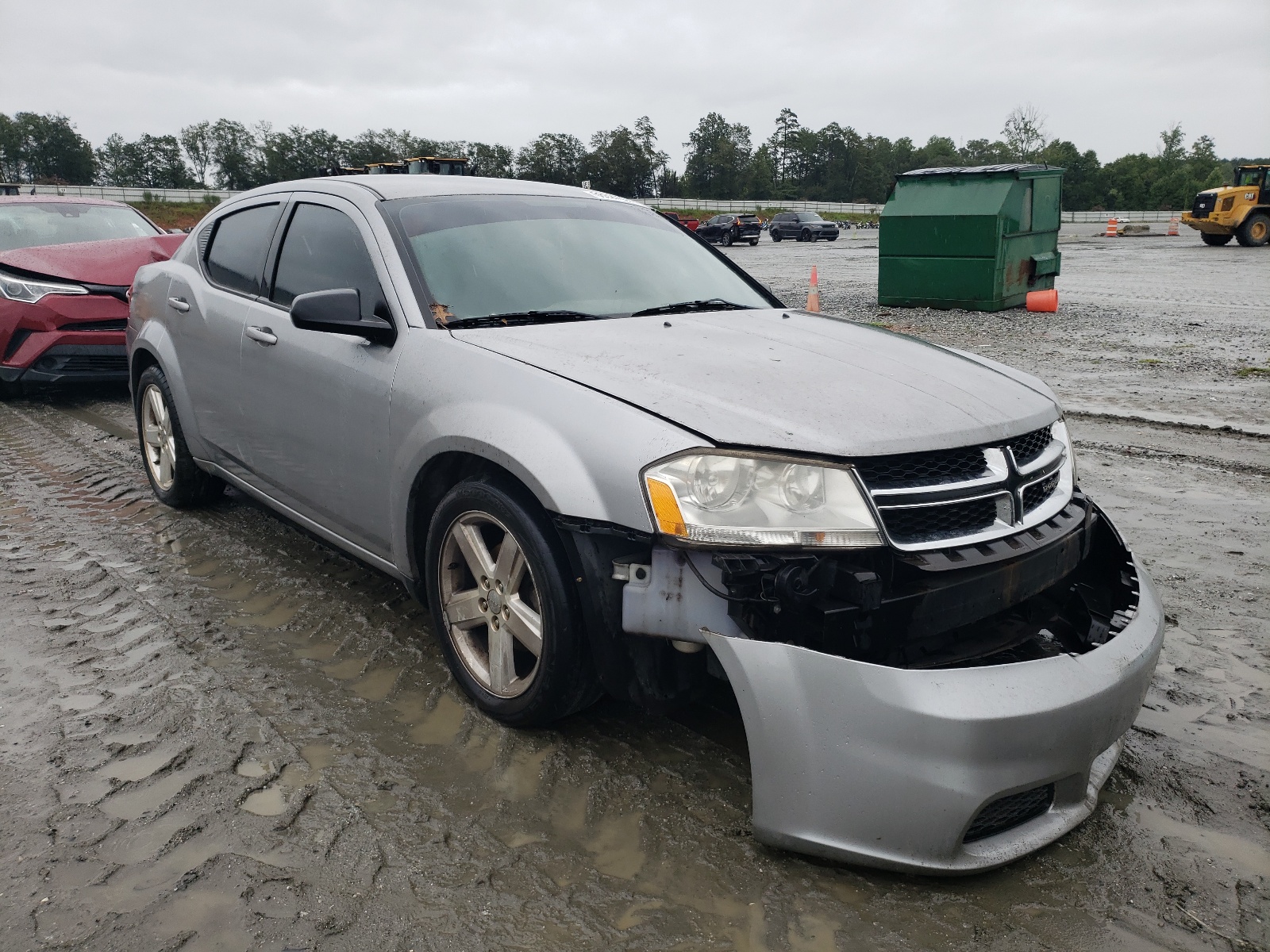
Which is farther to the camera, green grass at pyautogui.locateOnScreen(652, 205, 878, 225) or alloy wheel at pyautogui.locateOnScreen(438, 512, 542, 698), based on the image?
green grass at pyautogui.locateOnScreen(652, 205, 878, 225)

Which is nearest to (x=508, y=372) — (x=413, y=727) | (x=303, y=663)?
(x=413, y=727)

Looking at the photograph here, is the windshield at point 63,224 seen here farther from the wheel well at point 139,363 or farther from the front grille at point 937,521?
the front grille at point 937,521

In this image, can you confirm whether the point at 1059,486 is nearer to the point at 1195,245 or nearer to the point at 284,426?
the point at 284,426

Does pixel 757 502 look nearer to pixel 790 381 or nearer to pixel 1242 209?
pixel 790 381

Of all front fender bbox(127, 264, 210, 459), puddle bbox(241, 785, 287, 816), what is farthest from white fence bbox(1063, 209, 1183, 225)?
puddle bbox(241, 785, 287, 816)

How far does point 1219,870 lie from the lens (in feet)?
7.63

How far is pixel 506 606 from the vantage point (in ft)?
9.30

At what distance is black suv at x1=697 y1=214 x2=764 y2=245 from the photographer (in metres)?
38.2

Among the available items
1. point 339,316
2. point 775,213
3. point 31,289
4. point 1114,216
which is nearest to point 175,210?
point 775,213

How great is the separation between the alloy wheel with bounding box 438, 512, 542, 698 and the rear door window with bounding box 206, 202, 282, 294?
1787mm

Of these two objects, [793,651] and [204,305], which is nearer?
[793,651]

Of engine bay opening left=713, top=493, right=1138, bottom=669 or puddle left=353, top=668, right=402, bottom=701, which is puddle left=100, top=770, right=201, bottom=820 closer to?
puddle left=353, top=668, right=402, bottom=701

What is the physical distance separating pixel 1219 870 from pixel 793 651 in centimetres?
Answer: 116

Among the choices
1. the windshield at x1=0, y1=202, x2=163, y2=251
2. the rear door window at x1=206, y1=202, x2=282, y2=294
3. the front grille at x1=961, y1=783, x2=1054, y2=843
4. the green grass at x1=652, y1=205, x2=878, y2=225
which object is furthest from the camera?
the green grass at x1=652, y1=205, x2=878, y2=225
